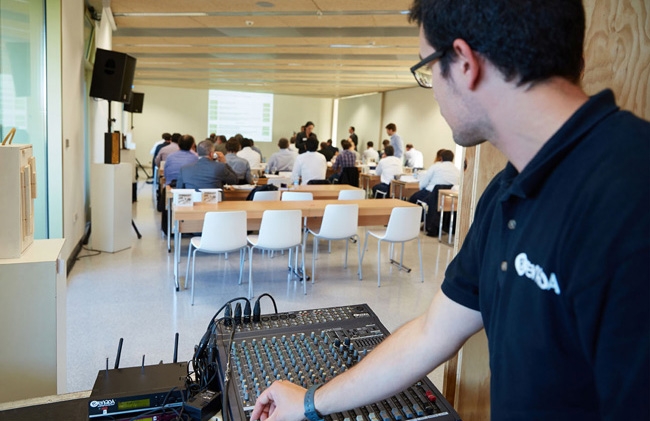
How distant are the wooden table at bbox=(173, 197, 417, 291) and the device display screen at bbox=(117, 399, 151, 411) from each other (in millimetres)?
3377

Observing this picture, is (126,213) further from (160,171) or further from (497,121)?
(497,121)

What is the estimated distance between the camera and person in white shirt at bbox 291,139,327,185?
7543 millimetres

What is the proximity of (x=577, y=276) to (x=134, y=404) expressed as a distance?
92cm

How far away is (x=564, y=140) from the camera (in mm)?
637

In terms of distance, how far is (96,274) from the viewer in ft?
15.5

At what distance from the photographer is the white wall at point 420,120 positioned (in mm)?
13438

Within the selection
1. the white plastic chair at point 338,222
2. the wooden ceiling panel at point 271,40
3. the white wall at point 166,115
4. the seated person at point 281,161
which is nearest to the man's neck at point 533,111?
the white plastic chair at point 338,222

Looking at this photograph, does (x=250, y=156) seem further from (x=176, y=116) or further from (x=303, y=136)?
(x=176, y=116)

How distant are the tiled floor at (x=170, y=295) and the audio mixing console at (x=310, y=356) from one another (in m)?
1.84

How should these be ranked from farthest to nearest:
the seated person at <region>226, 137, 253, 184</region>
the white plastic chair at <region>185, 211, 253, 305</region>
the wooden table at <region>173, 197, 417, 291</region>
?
1. the seated person at <region>226, 137, 253, 184</region>
2. the wooden table at <region>173, 197, 417, 291</region>
3. the white plastic chair at <region>185, 211, 253, 305</region>

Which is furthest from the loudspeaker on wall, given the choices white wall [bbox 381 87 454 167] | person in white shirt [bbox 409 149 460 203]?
white wall [bbox 381 87 454 167]

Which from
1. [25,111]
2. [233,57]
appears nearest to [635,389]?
[25,111]

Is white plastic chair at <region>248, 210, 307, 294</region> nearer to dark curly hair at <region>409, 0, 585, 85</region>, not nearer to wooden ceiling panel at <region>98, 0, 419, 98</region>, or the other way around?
wooden ceiling panel at <region>98, 0, 419, 98</region>

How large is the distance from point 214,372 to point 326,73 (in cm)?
1225
